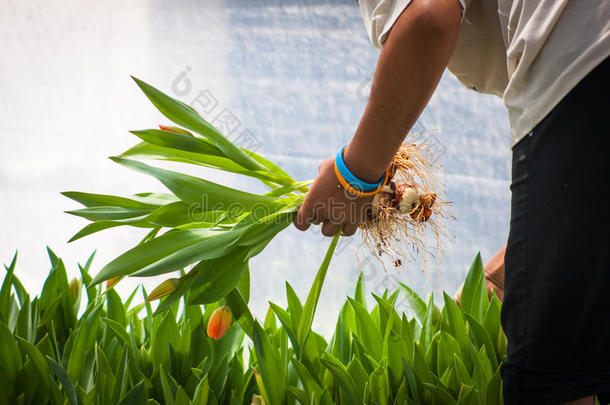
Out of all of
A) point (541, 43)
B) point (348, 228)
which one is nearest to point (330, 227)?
point (348, 228)

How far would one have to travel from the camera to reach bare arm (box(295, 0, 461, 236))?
69 cm

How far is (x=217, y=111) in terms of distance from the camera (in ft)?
10.2

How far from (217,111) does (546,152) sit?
2.57 m

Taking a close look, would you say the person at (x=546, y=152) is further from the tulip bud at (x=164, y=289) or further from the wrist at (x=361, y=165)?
the tulip bud at (x=164, y=289)

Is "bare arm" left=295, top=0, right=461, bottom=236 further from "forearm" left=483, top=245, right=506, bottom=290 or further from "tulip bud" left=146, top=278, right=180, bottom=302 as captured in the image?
"forearm" left=483, top=245, right=506, bottom=290

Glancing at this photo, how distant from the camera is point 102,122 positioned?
3.03 meters

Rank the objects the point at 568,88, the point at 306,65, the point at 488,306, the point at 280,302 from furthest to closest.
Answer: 1. the point at 306,65
2. the point at 280,302
3. the point at 488,306
4. the point at 568,88

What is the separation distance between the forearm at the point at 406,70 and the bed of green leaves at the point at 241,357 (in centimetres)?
30

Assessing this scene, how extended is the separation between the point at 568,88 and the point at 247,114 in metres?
2.49

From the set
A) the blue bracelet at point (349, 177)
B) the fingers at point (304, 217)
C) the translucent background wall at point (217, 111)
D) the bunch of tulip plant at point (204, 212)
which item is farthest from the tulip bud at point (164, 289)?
the translucent background wall at point (217, 111)

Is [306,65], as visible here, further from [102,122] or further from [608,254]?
[608,254]

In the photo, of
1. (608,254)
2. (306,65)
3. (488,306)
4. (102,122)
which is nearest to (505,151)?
(306,65)

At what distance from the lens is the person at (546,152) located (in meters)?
0.65

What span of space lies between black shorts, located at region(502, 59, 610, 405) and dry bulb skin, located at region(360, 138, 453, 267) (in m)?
0.41
